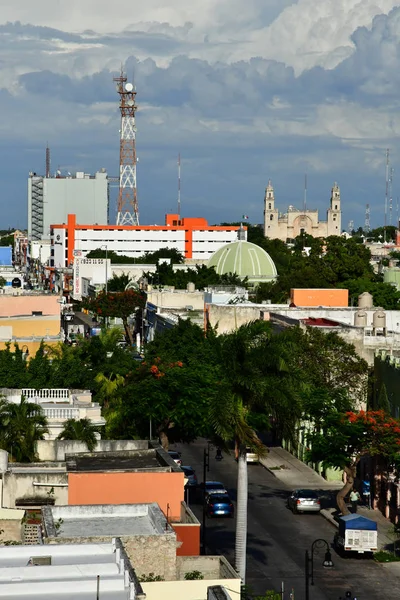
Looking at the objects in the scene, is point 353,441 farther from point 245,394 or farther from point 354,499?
point 245,394

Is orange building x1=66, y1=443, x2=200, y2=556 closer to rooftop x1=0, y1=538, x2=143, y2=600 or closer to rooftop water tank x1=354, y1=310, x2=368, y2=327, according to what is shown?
rooftop x1=0, y1=538, x2=143, y2=600

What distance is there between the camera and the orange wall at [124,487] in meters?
34.9

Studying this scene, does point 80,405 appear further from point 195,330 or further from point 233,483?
point 195,330

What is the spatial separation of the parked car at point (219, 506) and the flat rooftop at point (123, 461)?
15778 mm

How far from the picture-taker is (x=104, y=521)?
99.9 ft

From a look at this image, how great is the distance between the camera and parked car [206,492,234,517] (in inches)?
2125

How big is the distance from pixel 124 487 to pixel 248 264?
9756cm

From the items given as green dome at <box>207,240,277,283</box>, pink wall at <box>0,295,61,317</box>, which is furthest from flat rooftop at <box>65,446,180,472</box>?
green dome at <box>207,240,277,283</box>

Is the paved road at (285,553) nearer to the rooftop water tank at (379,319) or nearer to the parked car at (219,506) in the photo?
the parked car at (219,506)

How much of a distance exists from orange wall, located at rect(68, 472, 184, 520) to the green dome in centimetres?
9335

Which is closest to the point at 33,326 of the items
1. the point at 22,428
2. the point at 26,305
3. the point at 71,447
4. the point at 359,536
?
the point at 26,305

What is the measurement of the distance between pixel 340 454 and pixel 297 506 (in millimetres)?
3151

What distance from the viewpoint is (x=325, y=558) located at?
46.8 m

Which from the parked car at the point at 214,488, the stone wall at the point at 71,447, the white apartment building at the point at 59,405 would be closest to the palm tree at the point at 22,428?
the stone wall at the point at 71,447
